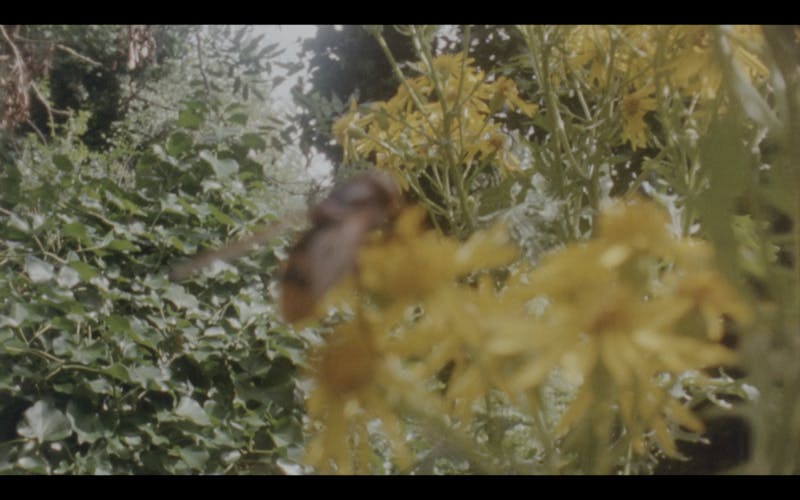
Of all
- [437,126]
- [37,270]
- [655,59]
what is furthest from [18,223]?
[655,59]

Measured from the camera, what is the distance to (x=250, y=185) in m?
1.51

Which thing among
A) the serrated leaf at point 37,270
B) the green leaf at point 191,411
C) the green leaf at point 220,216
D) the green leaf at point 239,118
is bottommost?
the green leaf at point 191,411

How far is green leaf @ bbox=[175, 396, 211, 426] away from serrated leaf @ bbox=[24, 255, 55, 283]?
29 cm

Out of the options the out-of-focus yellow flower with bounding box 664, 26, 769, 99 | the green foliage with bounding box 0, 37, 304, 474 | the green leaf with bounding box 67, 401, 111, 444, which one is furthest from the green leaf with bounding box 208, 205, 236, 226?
the out-of-focus yellow flower with bounding box 664, 26, 769, 99

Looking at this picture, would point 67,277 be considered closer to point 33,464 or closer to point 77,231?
point 77,231

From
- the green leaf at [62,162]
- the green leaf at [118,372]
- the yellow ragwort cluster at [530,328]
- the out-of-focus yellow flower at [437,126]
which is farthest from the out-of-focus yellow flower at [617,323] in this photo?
the green leaf at [62,162]

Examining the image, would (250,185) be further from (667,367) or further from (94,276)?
(667,367)

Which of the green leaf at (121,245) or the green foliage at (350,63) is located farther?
the green foliage at (350,63)

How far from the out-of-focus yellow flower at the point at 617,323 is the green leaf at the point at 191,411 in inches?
43.1

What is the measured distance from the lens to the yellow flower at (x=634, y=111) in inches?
23.9

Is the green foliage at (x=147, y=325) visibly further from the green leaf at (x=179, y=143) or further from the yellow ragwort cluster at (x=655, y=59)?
the yellow ragwort cluster at (x=655, y=59)

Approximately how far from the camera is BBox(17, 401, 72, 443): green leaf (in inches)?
45.0
